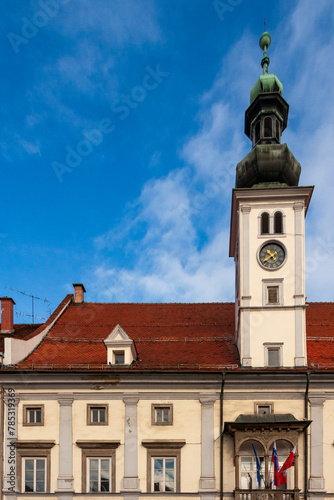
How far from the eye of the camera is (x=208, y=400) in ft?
90.8

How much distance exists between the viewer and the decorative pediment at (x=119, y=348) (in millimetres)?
28688

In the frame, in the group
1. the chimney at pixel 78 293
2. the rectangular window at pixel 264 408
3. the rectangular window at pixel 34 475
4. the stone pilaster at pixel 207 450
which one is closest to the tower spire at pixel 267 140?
the rectangular window at pixel 264 408

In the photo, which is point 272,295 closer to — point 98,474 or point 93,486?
point 98,474

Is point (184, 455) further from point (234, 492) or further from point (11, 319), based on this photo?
point (11, 319)

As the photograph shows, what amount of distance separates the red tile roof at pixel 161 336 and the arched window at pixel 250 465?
407 centimetres

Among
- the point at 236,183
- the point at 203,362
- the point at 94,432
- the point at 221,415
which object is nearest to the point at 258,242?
the point at 236,183

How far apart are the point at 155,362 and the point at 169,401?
2336 millimetres

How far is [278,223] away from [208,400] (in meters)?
10.4

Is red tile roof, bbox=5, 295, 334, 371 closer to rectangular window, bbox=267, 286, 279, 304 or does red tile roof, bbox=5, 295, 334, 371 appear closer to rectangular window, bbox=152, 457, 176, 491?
rectangular window, bbox=267, 286, 279, 304

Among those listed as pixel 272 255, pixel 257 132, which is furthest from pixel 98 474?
pixel 257 132

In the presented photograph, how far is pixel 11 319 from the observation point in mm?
34594

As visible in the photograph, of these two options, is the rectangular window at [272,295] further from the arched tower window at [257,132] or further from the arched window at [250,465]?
the arched tower window at [257,132]

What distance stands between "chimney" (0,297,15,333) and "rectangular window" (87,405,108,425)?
929 cm

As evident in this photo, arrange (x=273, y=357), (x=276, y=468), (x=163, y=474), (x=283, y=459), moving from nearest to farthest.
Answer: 1. (x=276, y=468)
2. (x=283, y=459)
3. (x=163, y=474)
4. (x=273, y=357)
